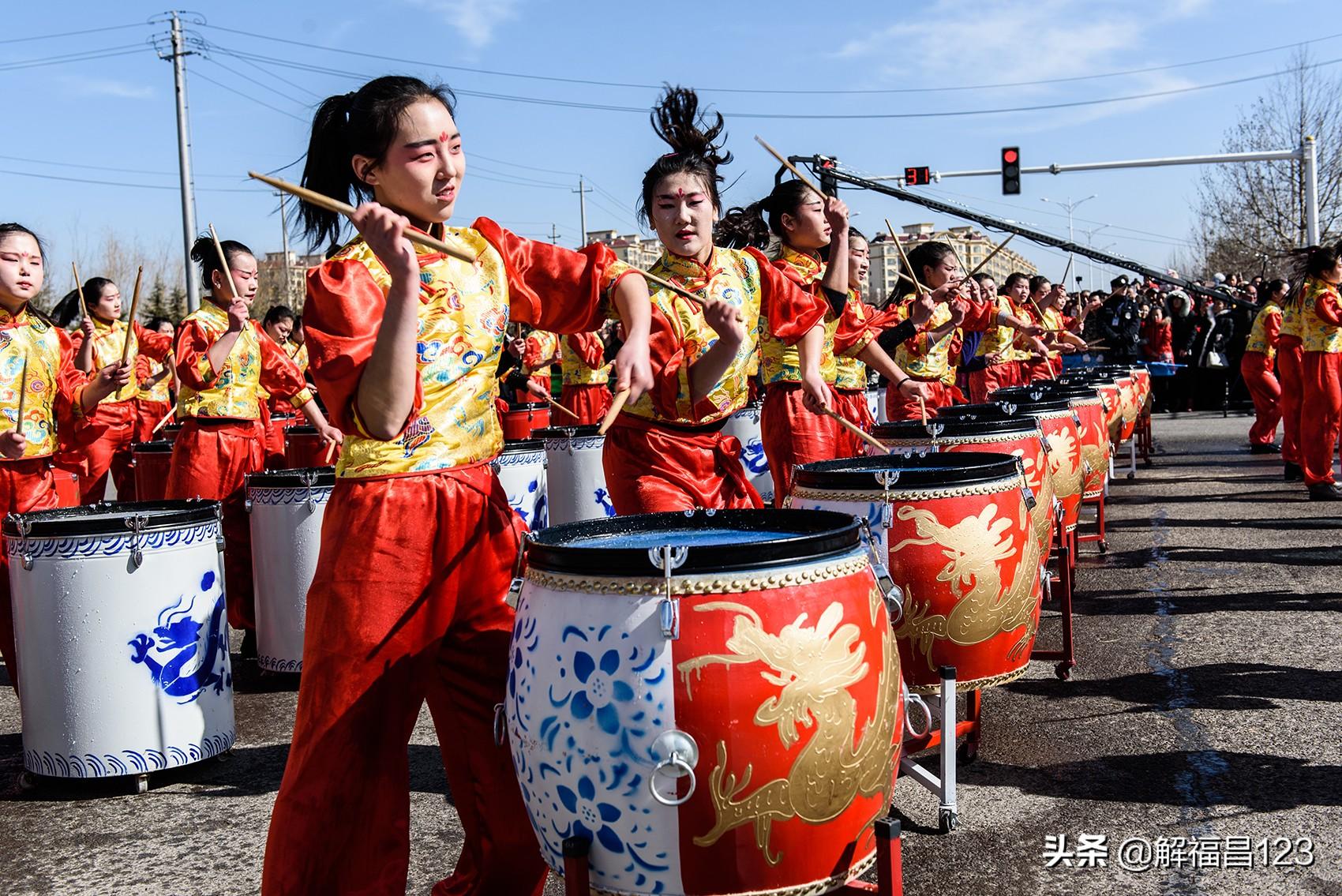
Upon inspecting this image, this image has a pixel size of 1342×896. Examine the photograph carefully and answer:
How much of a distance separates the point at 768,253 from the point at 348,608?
4033 millimetres

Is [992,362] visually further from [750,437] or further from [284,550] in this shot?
[284,550]

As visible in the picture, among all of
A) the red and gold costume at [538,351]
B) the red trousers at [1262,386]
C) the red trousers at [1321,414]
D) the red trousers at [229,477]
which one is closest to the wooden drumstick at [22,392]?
the red trousers at [229,477]

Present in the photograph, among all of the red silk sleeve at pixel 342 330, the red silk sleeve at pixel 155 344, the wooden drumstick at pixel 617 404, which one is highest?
the red silk sleeve at pixel 155 344

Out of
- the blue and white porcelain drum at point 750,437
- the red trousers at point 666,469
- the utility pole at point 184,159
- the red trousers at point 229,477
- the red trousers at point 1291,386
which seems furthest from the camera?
the utility pole at point 184,159

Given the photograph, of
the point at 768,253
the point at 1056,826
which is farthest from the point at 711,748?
the point at 768,253

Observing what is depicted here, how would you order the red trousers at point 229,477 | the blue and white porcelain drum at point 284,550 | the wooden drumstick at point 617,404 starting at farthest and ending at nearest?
1. the red trousers at point 229,477
2. the blue and white porcelain drum at point 284,550
3. the wooden drumstick at point 617,404

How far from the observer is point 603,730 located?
6.69 feet

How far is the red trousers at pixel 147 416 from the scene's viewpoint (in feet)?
35.5

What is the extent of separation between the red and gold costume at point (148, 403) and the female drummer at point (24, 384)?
221 inches

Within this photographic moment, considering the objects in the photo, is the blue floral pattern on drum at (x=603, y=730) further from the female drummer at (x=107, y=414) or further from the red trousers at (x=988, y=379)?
the red trousers at (x=988, y=379)

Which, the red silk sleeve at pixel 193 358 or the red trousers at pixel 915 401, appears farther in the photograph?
the red trousers at pixel 915 401

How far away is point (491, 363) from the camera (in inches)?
103

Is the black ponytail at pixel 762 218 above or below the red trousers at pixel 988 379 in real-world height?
above

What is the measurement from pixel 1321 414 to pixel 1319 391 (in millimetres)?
187
